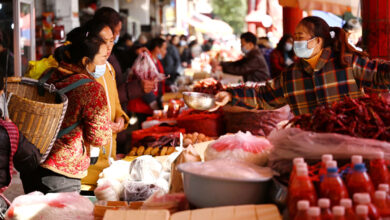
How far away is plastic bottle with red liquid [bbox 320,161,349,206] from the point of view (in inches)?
73.7

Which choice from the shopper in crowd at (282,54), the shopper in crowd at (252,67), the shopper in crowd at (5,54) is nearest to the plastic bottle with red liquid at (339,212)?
the shopper in crowd at (252,67)

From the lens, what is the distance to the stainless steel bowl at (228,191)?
7.11ft

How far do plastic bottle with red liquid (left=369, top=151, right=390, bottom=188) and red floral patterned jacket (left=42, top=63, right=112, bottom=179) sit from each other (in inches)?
85.7

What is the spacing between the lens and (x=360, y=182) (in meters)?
1.92

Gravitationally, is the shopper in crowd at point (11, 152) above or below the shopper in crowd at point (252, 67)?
below

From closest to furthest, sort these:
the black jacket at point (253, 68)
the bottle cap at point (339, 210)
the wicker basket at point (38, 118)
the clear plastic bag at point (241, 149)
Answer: the bottle cap at point (339, 210)
the clear plastic bag at point (241, 149)
the wicker basket at point (38, 118)
the black jacket at point (253, 68)

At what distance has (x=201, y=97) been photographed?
3742mm

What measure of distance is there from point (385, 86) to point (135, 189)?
1.81 metres

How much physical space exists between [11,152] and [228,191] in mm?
1469

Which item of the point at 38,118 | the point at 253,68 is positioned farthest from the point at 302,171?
the point at 253,68

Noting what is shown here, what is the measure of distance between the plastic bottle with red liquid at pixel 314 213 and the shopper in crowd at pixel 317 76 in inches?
77.1

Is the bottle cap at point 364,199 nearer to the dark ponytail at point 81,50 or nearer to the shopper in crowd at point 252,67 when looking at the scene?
the dark ponytail at point 81,50

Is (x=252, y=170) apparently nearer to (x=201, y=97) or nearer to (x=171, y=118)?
(x=201, y=97)

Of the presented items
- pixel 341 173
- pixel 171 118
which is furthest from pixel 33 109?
pixel 171 118
